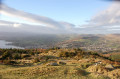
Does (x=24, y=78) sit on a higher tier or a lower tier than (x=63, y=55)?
higher

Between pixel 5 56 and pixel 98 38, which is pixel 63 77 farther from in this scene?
pixel 98 38

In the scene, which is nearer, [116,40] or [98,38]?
[116,40]

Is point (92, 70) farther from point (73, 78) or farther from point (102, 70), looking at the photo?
point (73, 78)

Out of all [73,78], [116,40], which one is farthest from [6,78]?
[116,40]

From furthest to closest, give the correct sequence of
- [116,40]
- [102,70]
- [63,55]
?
1. [116,40]
2. [63,55]
3. [102,70]

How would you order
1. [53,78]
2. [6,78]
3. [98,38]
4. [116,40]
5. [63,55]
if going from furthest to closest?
[98,38] → [116,40] → [63,55] → [53,78] → [6,78]

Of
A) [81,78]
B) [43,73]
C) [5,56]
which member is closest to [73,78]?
[81,78]

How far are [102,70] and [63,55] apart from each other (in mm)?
12609

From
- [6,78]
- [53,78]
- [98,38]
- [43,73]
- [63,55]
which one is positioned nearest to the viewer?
[6,78]

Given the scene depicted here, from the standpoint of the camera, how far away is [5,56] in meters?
18.2

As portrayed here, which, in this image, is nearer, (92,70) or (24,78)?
(24,78)

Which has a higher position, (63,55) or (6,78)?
(6,78)

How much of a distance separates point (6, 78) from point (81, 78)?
5.31 m

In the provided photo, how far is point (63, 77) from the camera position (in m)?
6.87
